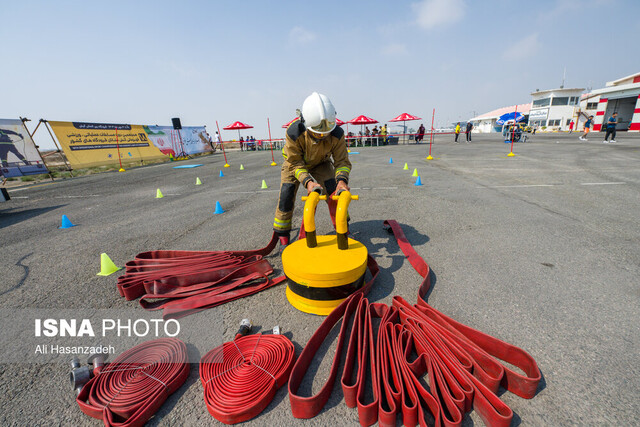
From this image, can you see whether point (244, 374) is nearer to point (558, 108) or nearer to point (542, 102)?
point (558, 108)

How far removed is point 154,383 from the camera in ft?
5.94

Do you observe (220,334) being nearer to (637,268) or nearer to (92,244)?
(92,244)

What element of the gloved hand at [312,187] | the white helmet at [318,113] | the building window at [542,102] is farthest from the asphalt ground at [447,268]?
the building window at [542,102]

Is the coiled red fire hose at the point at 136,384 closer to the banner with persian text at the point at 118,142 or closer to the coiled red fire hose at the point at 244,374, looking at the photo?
the coiled red fire hose at the point at 244,374

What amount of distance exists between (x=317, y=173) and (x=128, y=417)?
131 inches

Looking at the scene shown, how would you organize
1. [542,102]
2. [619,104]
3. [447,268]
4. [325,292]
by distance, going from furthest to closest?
[542,102], [619,104], [447,268], [325,292]

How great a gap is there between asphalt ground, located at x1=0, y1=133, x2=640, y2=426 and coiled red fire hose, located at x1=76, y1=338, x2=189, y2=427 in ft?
0.30

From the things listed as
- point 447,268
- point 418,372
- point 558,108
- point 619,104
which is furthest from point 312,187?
point 558,108

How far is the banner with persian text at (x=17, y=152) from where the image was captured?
42.6 feet

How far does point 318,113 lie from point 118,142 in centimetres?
2168

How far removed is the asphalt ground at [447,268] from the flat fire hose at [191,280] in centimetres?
14

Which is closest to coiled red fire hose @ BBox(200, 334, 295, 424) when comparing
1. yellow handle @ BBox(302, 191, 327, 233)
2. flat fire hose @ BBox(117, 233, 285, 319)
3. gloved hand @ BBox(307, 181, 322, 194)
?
flat fire hose @ BBox(117, 233, 285, 319)

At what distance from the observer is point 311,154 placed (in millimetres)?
3707

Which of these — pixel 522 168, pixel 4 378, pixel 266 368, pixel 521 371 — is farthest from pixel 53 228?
pixel 522 168
